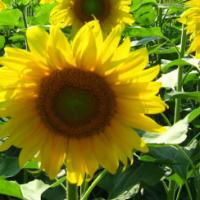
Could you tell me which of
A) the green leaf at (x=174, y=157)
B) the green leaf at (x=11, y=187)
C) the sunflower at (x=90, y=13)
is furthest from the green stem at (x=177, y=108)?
the green leaf at (x=11, y=187)

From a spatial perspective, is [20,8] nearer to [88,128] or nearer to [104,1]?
[104,1]

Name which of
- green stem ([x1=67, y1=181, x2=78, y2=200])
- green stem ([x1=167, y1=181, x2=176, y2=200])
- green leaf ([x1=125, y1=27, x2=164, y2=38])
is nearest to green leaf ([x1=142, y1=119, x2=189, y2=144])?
green stem ([x1=67, y1=181, x2=78, y2=200])

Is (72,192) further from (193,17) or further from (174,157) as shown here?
(193,17)

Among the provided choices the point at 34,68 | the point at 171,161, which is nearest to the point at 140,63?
the point at 34,68

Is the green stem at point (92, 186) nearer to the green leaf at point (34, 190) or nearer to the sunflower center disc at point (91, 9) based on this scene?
the green leaf at point (34, 190)

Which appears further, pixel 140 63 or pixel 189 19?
pixel 189 19

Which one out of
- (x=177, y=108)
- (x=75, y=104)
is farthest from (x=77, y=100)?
(x=177, y=108)
